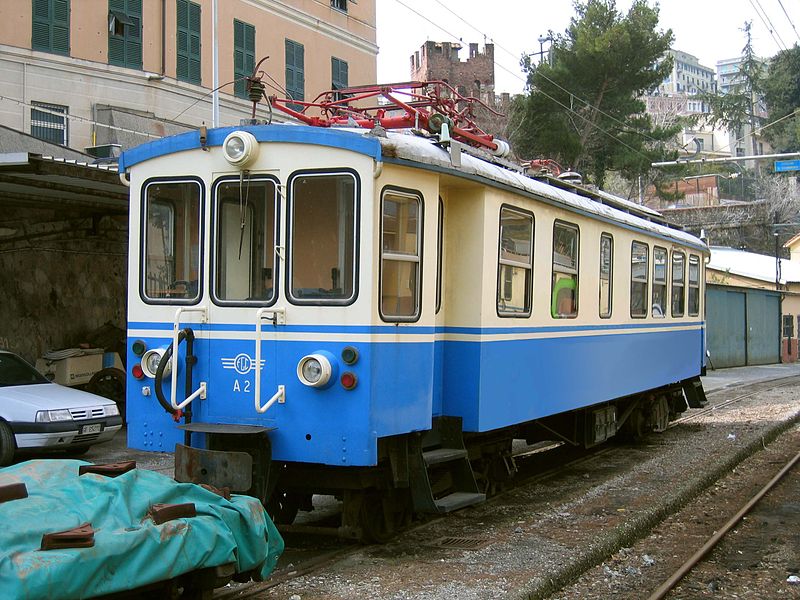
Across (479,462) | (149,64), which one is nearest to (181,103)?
(149,64)

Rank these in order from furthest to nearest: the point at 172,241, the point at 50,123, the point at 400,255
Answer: the point at 50,123, the point at 172,241, the point at 400,255

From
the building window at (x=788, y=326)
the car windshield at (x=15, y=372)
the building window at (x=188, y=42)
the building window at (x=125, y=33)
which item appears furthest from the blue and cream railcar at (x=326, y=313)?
the building window at (x=788, y=326)

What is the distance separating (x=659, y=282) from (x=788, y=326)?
28700 millimetres

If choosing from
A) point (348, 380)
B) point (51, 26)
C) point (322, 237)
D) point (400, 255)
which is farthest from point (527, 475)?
point (51, 26)

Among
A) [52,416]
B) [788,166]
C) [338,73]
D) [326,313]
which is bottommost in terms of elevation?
[52,416]

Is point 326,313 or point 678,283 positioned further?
point 678,283

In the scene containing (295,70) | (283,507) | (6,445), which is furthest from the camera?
(295,70)

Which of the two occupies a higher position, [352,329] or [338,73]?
[338,73]

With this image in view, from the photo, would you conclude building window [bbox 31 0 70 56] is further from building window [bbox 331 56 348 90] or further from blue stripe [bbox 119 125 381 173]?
blue stripe [bbox 119 125 381 173]

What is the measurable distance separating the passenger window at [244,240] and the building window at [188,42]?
14.3 metres

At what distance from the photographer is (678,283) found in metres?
13.7

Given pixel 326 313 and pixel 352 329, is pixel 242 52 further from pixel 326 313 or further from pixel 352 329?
pixel 352 329

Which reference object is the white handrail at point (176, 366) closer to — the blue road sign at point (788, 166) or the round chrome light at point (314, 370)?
the round chrome light at point (314, 370)

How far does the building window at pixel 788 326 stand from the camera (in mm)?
38406
